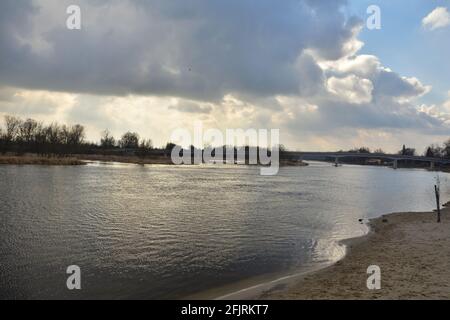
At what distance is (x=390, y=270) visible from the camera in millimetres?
16578

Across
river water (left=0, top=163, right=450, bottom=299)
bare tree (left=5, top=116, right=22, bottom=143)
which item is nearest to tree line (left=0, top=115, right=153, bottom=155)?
bare tree (left=5, top=116, right=22, bottom=143)

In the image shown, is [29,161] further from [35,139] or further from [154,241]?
[154,241]

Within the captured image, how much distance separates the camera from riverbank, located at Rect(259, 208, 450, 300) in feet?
44.0

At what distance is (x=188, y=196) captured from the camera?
148ft

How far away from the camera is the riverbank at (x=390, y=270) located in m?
13.4

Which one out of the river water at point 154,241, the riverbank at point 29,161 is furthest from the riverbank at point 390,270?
the riverbank at point 29,161

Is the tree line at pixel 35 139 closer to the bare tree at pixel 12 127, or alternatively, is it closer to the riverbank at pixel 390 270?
the bare tree at pixel 12 127

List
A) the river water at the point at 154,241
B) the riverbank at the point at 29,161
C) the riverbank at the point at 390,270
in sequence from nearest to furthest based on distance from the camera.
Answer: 1. the riverbank at the point at 390,270
2. the river water at the point at 154,241
3. the riverbank at the point at 29,161

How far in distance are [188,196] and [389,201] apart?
25.7 m

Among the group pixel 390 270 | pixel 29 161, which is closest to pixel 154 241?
pixel 390 270

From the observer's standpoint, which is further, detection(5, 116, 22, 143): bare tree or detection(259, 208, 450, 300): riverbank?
detection(5, 116, 22, 143): bare tree

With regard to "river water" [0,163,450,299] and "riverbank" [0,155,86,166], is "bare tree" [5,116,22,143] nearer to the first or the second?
"riverbank" [0,155,86,166]

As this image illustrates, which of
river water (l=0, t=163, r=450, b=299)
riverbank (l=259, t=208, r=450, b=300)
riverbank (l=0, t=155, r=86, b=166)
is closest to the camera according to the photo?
riverbank (l=259, t=208, r=450, b=300)
